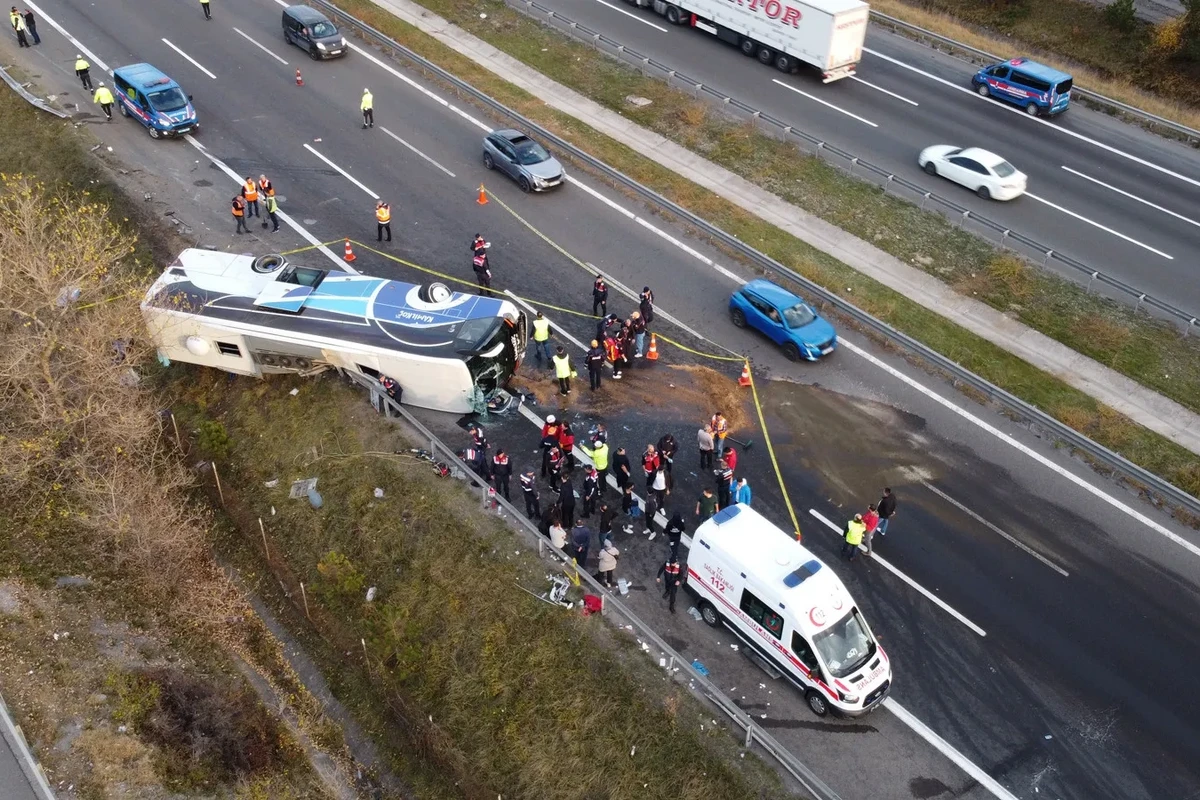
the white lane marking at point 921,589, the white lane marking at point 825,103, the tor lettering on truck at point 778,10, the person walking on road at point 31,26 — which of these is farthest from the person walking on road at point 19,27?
the white lane marking at point 921,589

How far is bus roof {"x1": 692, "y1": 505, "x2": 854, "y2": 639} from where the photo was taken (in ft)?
52.9

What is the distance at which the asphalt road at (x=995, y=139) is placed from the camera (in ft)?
97.6

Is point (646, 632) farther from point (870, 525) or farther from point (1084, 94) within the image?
point (1084, 94)

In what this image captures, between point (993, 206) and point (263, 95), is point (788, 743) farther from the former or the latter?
point (263, 95)

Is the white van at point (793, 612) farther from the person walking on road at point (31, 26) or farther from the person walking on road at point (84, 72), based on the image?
the person walking on road at point (31, 26)

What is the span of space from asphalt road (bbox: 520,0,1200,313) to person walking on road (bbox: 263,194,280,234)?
1750 centimetres

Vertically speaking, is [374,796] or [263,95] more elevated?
[263,95]

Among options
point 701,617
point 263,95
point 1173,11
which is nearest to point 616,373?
point 701,617

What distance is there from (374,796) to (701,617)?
6.98 m

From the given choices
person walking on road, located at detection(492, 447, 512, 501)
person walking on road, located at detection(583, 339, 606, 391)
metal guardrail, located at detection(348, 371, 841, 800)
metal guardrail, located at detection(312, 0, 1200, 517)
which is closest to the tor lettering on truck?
metal guardrail, located at detection(312, 0, 1200, 517)

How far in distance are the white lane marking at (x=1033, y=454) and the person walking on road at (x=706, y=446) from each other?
5.75 metres

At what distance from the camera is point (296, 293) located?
22.3m

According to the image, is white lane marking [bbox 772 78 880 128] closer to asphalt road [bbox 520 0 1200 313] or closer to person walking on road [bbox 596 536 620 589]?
asphalt road [bbox 520 0 1200 313]

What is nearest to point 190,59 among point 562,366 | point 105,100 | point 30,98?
point 105,100
